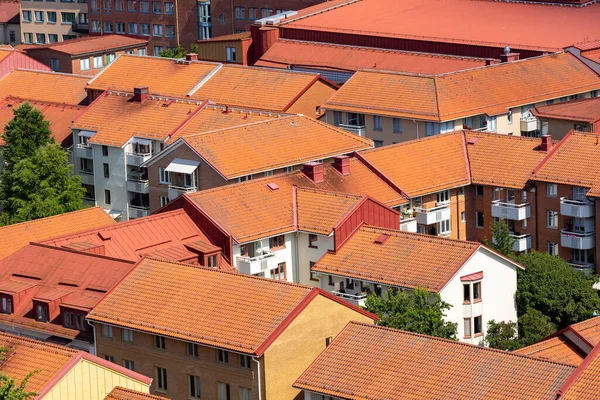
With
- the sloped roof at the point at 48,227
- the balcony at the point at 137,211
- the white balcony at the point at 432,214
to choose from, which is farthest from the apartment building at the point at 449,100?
the sloped roof at the point at 48,227

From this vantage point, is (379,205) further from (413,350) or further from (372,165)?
(413,350)

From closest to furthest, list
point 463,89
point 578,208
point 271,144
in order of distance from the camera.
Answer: point 578,208 → point 271,144 → point 463,89

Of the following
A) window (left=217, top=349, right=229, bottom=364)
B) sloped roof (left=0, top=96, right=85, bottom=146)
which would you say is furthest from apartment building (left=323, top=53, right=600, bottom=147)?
window (left=217, top=349, right=229, bottom=364)

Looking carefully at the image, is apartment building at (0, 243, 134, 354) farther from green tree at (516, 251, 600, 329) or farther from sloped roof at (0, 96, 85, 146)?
sloped roof at (0, 96, 85, 146)

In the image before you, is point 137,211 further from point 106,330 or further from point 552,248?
point 106,330

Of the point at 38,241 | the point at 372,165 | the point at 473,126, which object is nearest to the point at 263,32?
the point at 473,126

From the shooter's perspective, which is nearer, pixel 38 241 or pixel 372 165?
pixel 38 241

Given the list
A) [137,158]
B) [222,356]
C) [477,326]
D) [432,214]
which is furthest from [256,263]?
[137,158]
